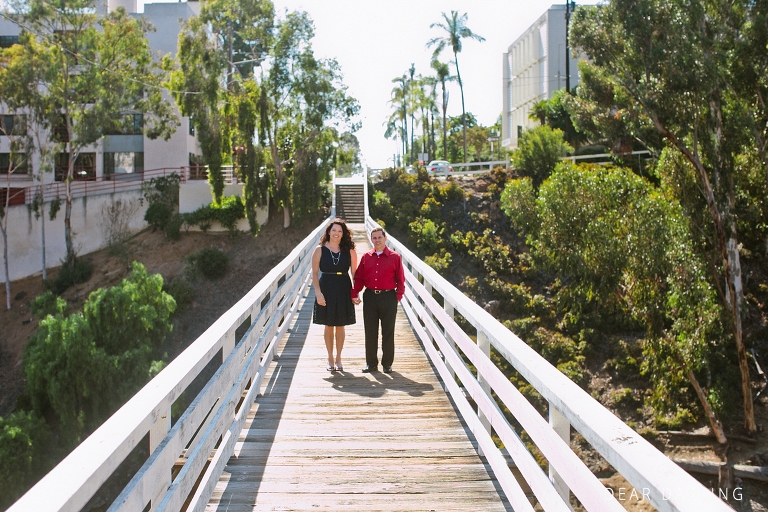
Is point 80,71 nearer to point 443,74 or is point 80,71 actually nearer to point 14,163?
point 14,163

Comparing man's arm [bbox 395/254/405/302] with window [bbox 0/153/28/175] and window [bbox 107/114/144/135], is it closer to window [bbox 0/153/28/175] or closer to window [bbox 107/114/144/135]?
window [bbox 0/153/28/175]

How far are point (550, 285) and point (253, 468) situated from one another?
28.3 m

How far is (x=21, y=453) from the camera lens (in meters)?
22.0

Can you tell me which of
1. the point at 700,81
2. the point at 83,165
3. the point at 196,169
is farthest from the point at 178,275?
the point at 700,81

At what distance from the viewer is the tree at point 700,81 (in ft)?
64.5

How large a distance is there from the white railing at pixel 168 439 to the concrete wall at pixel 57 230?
130 ft

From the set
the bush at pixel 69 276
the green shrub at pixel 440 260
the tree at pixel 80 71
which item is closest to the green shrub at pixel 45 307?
the bush at pixel 69 276

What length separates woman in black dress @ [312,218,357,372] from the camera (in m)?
8.20

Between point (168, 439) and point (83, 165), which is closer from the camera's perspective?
point (168, 439)

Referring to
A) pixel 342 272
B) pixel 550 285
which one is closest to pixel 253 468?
pixel 342 272

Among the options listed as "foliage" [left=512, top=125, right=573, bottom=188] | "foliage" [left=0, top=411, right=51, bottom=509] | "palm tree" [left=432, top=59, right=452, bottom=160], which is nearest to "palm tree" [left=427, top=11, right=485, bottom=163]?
"palm tree" [left=432, top=59, right=452, bottom=160]

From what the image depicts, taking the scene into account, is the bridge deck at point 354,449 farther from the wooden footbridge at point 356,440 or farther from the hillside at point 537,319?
the hillside at point 537,319

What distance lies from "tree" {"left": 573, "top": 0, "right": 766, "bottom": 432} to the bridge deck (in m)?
14.8

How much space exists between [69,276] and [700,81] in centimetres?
3224
